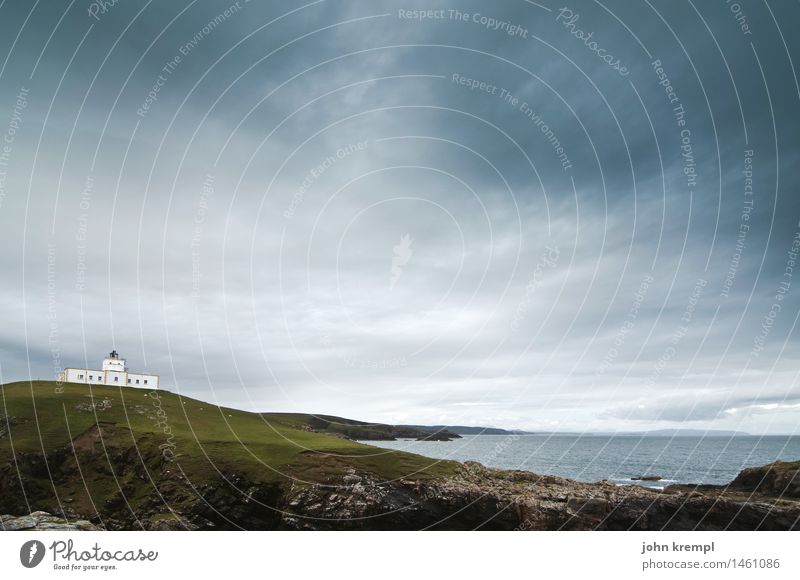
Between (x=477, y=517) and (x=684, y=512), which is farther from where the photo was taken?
(x=684, y=512)

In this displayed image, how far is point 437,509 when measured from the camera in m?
49.6

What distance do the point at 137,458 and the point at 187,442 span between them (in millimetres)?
7279

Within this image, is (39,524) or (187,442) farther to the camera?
(187,442)

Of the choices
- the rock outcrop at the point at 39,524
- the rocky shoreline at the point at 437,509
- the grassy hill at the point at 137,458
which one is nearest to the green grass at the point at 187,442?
the grassy hill at the point at 137,458

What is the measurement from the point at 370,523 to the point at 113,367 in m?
71.2

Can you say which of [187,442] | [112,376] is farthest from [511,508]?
[112,376]

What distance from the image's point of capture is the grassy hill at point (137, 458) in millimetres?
49000

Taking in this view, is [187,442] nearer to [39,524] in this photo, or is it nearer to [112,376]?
[39,524]

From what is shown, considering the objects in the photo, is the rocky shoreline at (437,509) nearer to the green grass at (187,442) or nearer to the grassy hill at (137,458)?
the grassy hill at (137,458)

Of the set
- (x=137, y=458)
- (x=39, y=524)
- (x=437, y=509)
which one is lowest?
(x=437, y=509)

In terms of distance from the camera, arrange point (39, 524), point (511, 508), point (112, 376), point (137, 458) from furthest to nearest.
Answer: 1. point (112, 376)
2. point (137, 458)
3. point (511, 508)
4. point (39, 524)
